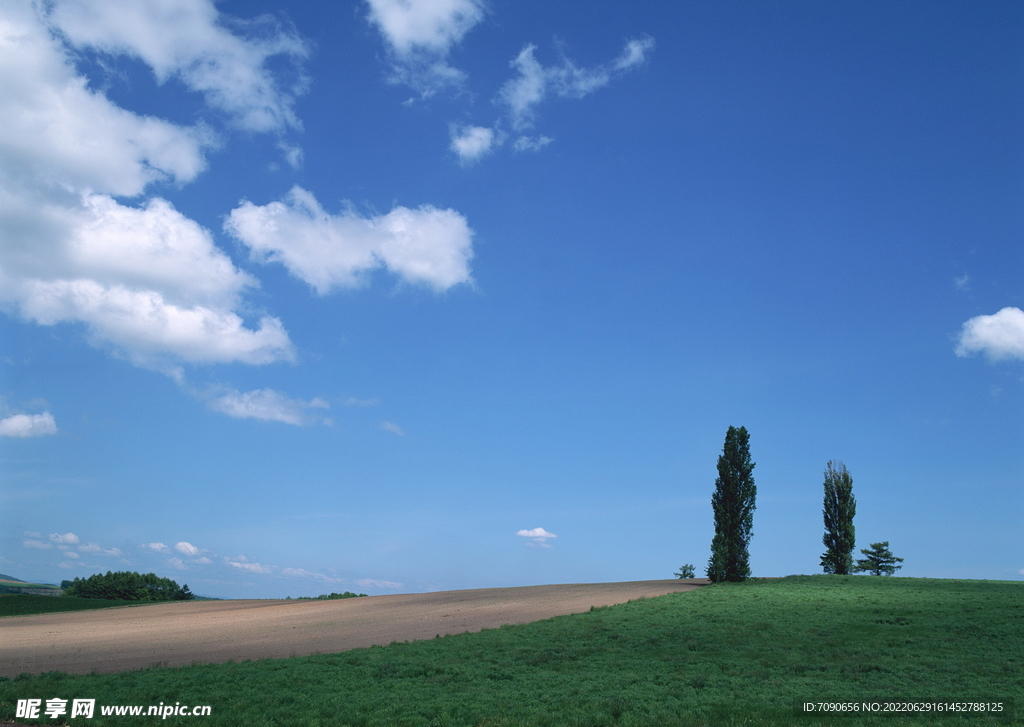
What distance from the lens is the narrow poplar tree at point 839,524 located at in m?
73.9

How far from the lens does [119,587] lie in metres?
91.4

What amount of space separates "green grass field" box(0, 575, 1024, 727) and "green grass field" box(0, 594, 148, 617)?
5111 cm

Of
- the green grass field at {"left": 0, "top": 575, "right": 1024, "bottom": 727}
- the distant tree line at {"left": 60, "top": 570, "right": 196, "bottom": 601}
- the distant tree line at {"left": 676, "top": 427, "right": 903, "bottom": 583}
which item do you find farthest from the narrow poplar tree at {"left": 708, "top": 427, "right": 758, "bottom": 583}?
the distant tree line at {"left": 60, "top": 570, "right": 196, "bottom": 601}

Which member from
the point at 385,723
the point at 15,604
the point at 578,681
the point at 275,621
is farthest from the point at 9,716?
the point at 15,604

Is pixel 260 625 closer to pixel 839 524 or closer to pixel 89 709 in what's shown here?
pixel 89 709

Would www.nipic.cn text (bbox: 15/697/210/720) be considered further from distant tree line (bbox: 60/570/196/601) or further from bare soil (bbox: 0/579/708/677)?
distant tree line (bbox: 60/570/196/601)

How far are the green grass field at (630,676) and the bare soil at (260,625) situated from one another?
4755 mm

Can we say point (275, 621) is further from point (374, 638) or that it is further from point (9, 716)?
point (9, 716)

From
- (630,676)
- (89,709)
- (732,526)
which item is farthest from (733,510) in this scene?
(89,709)

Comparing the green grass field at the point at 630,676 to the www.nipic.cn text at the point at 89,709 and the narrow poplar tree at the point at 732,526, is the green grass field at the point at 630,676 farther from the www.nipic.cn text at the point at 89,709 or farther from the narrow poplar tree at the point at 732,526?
the narrow poplar tree at the point at 732,526

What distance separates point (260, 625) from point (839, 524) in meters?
63.6

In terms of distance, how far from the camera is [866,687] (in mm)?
22203

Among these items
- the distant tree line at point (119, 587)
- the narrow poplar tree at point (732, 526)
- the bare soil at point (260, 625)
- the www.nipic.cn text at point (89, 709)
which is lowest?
the distant tree line at point (119, 587)

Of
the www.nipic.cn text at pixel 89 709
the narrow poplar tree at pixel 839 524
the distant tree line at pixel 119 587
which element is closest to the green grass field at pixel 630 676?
the www.nipic.cn text at pixel 89 709
